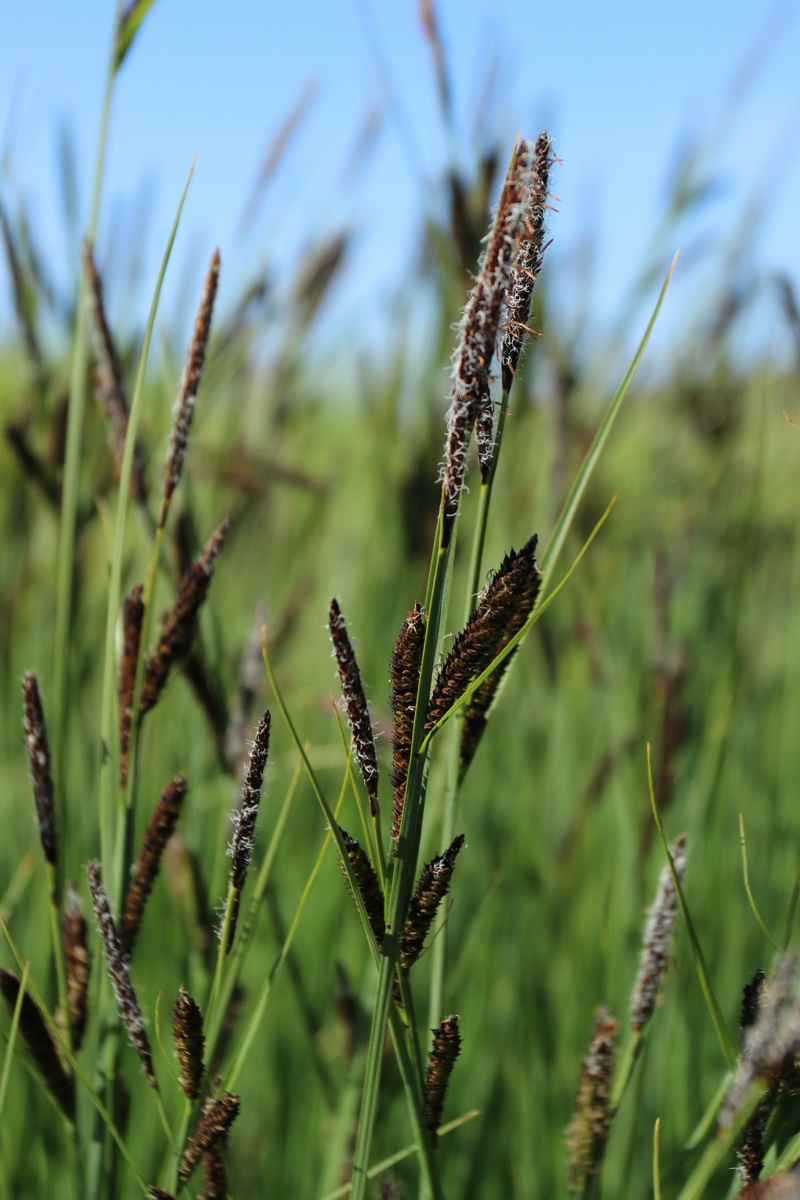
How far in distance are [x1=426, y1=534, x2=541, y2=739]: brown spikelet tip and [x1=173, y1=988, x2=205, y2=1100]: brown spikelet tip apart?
13cm

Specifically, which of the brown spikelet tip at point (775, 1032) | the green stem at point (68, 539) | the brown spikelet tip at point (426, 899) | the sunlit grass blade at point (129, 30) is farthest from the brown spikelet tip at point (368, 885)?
the sunlit grass blade at point (129, 30)

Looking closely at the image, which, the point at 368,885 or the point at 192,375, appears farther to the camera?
the point at 192,375

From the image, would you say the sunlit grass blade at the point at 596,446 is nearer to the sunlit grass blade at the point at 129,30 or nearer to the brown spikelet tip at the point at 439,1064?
the brown spikelet tip at the point at 439,1064

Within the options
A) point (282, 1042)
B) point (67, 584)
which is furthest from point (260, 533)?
point (67, 584)

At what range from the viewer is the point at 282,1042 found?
954mm

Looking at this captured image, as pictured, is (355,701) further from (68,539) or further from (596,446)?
(68,539)

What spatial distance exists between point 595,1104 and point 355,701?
0.23 meters

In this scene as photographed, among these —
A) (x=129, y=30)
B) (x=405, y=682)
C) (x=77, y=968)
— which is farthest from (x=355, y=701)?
(x=129, y=30)

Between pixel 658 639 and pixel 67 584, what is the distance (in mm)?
479

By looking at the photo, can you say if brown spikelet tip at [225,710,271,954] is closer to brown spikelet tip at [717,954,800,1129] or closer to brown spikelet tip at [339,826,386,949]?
brown spikelet tip at [339,826,386,949]

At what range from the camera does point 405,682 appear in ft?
0.99

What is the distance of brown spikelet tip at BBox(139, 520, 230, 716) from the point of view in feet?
1.46

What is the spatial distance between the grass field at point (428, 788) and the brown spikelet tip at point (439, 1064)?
31 millimetres

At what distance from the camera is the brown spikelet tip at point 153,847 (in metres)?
0.42
